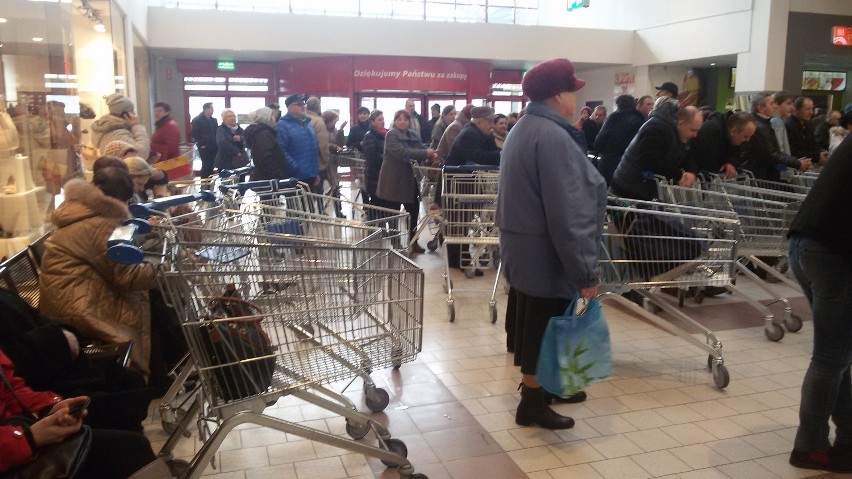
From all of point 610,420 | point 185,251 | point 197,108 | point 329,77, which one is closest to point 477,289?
point 610,420

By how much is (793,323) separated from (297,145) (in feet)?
17.2

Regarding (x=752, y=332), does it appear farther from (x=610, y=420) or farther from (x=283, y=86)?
(x=283, y=86)

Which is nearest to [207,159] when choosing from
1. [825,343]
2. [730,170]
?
[730,170]

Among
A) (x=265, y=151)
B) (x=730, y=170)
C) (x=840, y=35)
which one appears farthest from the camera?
(x=840, y=35)

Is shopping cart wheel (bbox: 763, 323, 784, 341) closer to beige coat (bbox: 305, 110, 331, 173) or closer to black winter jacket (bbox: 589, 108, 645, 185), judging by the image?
black winter jacket (bbox: 589, 108, 645, 185)

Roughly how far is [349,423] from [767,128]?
5318 mm

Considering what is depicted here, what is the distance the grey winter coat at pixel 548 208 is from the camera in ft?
10.7

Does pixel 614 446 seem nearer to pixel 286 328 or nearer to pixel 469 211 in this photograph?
pixel 286 328

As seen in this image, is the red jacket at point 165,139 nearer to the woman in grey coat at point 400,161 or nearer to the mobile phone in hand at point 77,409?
the woman in grey coat at point 400,161

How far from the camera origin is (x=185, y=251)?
2.95m

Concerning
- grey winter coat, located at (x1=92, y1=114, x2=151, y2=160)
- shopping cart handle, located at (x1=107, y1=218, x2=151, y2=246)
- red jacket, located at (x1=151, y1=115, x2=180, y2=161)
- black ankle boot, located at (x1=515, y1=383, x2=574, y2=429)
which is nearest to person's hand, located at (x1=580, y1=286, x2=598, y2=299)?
black ankle boot, located at (x1=515, y1=383, x2=574, y2=429)

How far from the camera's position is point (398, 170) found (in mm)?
7848

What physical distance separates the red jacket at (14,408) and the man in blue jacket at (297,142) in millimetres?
5631

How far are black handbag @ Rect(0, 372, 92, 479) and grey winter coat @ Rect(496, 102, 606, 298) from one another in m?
2.05
